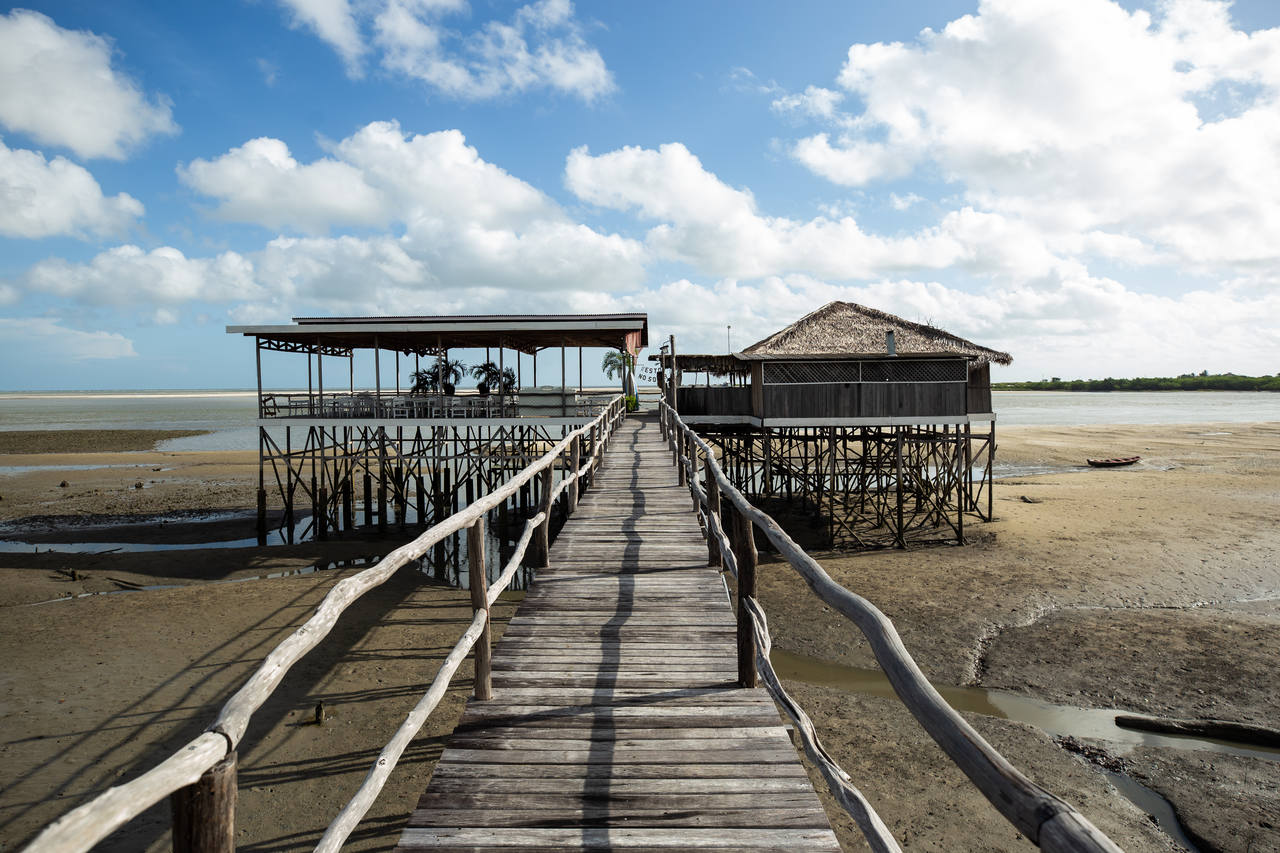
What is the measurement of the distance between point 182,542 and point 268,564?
474cm

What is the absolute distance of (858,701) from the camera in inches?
359

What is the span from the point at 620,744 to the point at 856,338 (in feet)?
65.8

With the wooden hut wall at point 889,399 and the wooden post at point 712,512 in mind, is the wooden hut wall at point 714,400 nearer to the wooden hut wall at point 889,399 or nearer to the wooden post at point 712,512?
the wooden hut wall at point 889,399

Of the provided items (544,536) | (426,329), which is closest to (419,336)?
(426,329)

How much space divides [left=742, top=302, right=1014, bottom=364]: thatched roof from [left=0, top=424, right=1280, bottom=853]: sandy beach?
5.35m

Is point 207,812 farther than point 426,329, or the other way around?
point 426,329

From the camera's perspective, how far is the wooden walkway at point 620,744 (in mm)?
2830

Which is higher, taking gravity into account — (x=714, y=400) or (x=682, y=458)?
(x=714, y=400)

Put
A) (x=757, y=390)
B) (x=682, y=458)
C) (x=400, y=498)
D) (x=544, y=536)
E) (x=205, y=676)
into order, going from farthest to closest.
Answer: (x=400, y=498) → (x=757, y=390) → (x=682, y=458) → (x=205, y=676) → (x=544, y=536)

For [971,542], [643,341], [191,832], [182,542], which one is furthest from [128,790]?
[643,341]

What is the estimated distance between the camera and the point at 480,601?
3.92m

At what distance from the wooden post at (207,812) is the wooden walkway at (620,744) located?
1.38 m

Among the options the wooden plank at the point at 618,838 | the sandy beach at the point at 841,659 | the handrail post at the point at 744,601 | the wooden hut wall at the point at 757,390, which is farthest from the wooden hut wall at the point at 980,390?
the wooden plank at the point at 618,838

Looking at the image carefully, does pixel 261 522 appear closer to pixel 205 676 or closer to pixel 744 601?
pixel 205 676
